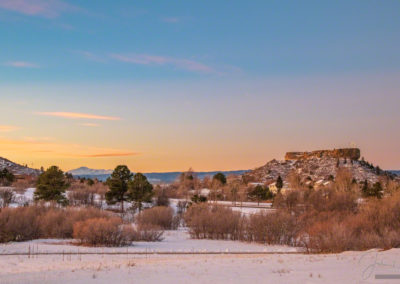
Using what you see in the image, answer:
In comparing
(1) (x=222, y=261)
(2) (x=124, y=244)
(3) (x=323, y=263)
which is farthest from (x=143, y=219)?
(3) (x=323, y=263)

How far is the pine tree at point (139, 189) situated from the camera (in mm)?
59213

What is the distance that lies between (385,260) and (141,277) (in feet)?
36.5

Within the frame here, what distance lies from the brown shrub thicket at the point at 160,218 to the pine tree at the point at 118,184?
36.6 feet

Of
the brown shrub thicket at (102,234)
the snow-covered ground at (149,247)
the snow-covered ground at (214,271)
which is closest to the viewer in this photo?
the snow-covered ground at (214,271)

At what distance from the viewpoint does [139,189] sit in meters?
59.6

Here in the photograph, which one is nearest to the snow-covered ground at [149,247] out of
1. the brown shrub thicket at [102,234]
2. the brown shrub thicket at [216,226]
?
the brown shrub thicket at [102,234]

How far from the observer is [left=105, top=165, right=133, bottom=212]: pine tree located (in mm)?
59969

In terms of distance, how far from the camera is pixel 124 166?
62.2 m

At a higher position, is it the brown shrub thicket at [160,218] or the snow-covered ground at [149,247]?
the brown shrub thicket at [160,218]

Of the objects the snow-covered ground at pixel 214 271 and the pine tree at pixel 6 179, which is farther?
the pine tree at pixel 6 179

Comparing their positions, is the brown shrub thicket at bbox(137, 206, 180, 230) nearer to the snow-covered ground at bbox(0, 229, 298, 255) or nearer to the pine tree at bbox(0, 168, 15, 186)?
the snow-covered ground at bbox(0, 229, 298, 255)

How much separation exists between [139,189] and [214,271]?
41.8 m

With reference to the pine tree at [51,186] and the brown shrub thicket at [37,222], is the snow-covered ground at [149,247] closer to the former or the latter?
the brown shrub thicket at [37,222]

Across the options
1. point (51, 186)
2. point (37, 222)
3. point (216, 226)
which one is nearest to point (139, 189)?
point (51, 186)
